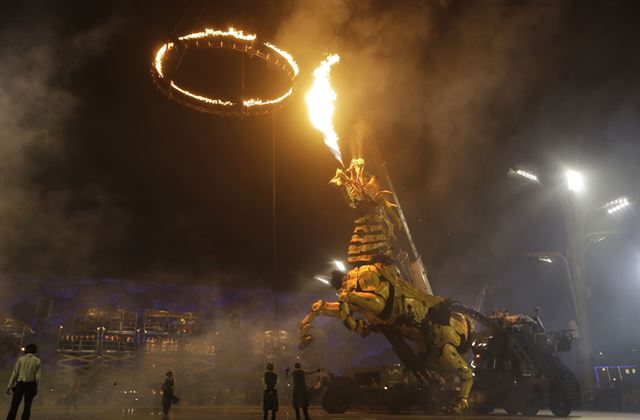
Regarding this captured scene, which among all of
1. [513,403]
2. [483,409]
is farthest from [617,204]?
[483,409]

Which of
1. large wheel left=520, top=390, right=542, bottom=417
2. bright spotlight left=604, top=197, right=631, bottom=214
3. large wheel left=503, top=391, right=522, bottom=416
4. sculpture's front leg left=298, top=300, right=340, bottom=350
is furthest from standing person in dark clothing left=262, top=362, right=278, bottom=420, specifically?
bright spotlight left=604, top=197, right=631, bottom=214

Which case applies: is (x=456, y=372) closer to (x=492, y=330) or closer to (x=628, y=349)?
(x=492, y=330)

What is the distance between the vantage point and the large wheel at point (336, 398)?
49.3ft

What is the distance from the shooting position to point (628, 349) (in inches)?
1178

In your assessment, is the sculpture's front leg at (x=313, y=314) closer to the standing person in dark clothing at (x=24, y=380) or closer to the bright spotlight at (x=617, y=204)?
the standing person in dark clothing at (x=24, y=380)

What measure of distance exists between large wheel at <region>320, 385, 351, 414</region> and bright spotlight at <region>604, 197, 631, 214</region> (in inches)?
593

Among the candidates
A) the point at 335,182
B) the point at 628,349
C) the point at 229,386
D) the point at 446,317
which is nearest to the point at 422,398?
the point at 446,317

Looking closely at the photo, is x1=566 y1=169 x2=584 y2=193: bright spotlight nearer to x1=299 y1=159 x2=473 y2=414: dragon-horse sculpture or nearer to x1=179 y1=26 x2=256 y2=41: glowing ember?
x1=299 y1=159 x2=473 y2=414: dragon-horse sculpture

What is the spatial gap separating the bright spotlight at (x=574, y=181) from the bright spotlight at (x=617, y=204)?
14.0ft

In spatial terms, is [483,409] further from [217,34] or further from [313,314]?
[217,34]

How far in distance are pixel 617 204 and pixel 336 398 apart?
15769 millimetres

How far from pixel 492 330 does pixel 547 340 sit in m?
1.68

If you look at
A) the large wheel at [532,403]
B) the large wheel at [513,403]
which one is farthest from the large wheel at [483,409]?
the large wheel at [532,403]

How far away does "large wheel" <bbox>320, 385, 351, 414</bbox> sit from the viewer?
15.0 m
